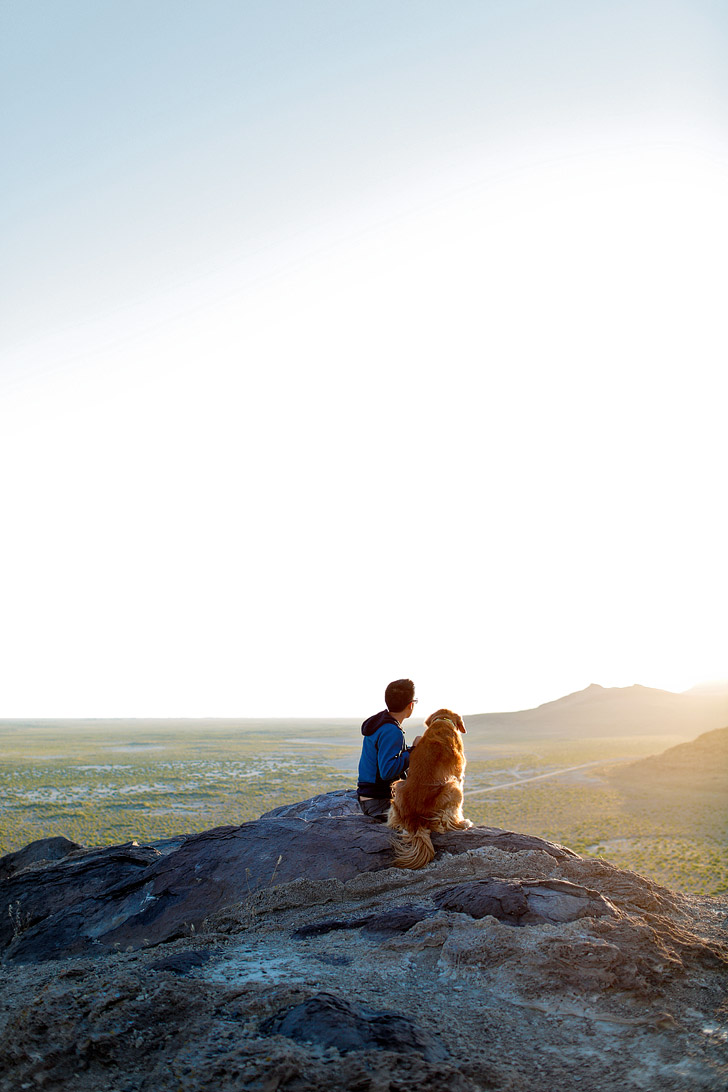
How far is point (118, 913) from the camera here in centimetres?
834

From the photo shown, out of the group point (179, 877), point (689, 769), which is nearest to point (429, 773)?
point (179, 877)

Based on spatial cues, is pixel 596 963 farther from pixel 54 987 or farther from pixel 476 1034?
pixel 54 987

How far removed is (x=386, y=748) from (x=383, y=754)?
0.45ft

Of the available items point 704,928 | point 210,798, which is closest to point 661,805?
point 210,798

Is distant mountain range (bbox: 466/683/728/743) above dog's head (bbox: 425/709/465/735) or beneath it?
beneath

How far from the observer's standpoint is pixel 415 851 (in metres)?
8.23

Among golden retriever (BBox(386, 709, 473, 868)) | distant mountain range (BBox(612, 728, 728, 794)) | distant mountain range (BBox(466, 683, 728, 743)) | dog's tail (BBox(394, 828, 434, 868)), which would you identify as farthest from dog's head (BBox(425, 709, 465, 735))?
distant mountain range (BBox(466, 683, 728, 743))

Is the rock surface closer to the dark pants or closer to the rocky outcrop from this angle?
the rocky outcrop

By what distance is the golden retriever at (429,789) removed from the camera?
820 centimetres

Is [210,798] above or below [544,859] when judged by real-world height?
below

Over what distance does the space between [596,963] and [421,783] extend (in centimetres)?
290

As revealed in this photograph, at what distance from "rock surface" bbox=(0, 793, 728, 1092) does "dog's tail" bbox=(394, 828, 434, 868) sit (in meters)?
0.17

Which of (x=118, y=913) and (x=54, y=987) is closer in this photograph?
(x=54, y=987)

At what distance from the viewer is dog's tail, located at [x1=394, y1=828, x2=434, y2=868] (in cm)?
822
